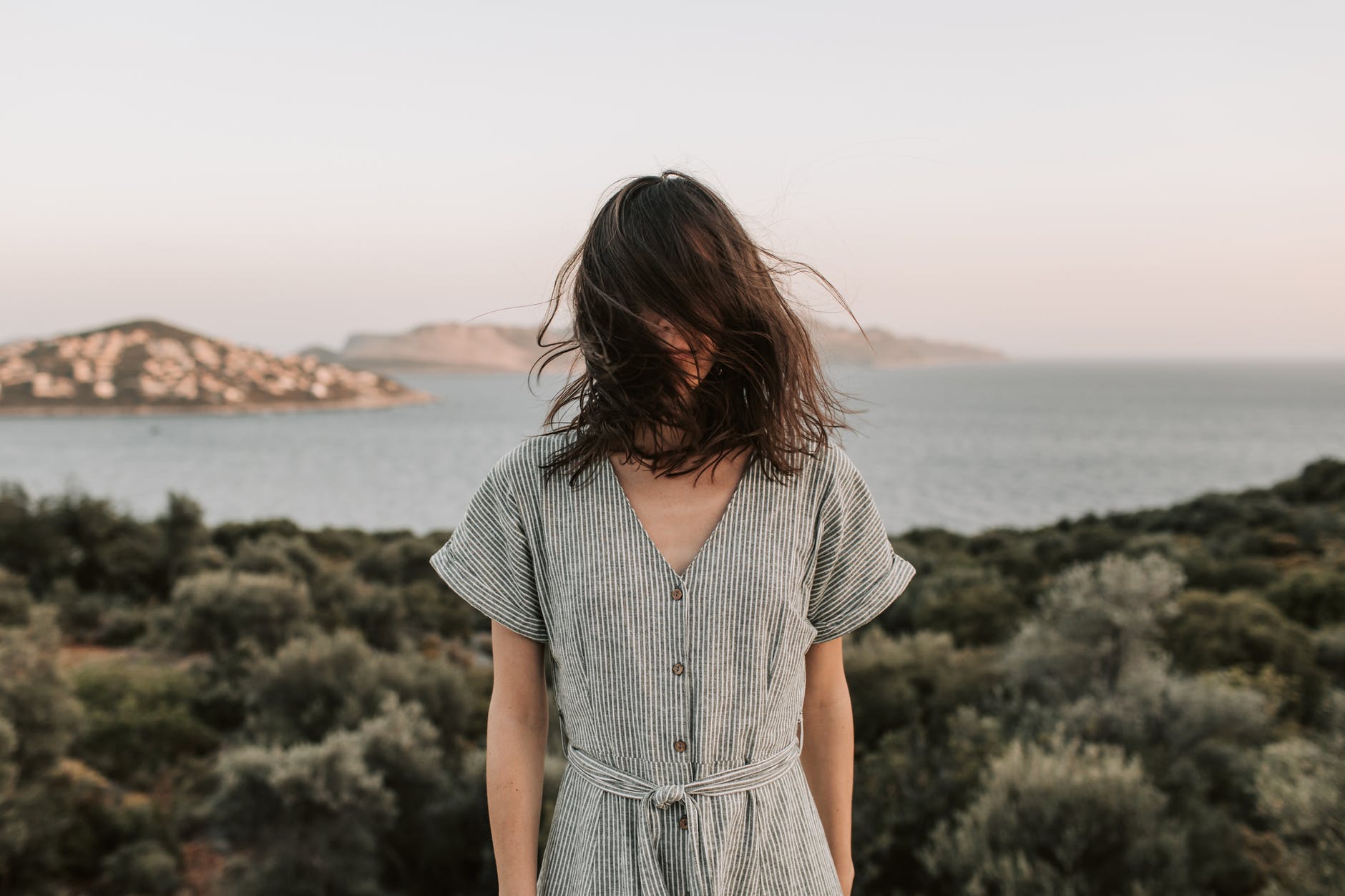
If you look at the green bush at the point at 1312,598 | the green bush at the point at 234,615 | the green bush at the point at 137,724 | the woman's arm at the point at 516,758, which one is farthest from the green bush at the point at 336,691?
the green bush at the point at 1312,598

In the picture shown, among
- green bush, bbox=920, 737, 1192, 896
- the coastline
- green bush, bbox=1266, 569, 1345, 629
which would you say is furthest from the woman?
the coastline

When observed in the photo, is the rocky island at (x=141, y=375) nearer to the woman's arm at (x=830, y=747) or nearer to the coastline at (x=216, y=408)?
the coastline at (x=216, y=408)

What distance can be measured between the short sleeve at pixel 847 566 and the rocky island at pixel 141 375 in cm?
9410

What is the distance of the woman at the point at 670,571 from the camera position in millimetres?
1200

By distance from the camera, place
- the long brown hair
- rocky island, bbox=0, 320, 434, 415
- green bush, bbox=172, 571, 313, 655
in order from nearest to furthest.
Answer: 1. the long brown hair
2. green bush, bbox=172, 571, 313, 655
3. rocky island, bbox=0, 320, 434, 415

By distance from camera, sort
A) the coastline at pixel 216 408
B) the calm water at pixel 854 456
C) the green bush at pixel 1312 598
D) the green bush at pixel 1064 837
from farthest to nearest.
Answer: the coastline at pixel 216 408, the calm water at pixel 854 456, the green bush at pixel 1312 598, the green bush at pixel 1064 837

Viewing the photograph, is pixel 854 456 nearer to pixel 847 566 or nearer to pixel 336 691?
pixel 336 691

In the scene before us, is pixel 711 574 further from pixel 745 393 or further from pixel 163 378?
pixel 163 378

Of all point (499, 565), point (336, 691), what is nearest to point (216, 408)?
point (336, 691)

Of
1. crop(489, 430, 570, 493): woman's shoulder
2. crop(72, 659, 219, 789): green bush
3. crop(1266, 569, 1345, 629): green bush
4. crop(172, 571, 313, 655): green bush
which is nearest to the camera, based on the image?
crop(489, 430, 570, 493): woman's shoulder

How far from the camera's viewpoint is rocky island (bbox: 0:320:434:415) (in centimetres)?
7769

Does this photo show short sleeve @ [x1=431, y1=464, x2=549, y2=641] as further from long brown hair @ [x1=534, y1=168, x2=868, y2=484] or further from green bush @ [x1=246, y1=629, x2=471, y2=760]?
green bush @ [x1=246, y1=629, x2=471, y2=760]

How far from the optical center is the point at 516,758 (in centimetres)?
130

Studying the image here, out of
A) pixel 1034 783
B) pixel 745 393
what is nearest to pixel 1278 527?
pixel 1034 783
